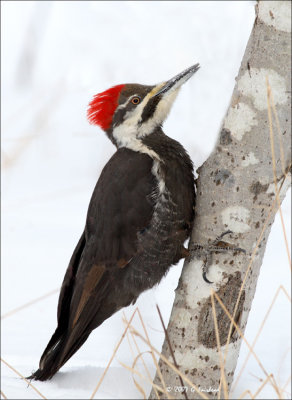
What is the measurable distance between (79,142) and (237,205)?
4416mm

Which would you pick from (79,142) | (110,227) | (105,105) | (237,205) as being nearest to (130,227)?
(110,227)

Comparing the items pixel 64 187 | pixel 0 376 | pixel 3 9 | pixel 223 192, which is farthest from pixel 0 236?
pixel 3 9

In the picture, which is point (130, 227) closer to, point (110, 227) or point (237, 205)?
point (110, 227)

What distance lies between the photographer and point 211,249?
2145 mm

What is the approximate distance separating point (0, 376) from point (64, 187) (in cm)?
293

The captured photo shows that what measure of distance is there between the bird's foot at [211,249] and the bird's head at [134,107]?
610 millimetres

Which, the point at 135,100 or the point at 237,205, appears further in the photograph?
the point at 135,100

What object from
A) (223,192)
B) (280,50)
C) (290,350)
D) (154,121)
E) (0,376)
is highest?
(280,50)

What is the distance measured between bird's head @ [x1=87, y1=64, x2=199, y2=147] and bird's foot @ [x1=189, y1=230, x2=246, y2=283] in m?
0.61

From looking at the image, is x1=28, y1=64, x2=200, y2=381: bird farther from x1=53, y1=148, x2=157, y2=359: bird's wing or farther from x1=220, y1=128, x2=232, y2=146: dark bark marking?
x1=220, y1=128, x2=232, y2=146: dark bark marking

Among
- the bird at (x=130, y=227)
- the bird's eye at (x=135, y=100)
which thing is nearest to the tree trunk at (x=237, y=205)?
the bird at (x=130, y=227)

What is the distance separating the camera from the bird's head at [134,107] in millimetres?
2584

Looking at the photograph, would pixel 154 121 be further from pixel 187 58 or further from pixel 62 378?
pixel 187 58

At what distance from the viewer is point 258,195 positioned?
6.70 feet
